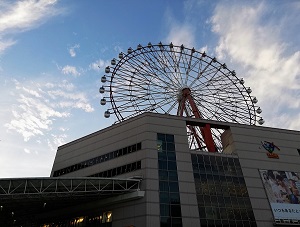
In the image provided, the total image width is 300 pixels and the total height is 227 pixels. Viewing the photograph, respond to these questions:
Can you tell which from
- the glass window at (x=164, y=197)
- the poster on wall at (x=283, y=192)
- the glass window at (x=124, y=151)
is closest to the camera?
the glass window at (x=164, y=197)

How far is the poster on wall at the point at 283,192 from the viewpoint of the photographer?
36406 mm

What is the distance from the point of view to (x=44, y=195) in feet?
105

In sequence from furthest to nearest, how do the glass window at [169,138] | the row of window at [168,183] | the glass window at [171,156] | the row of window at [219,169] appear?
the glass window at [169,138], the row of window at [219,169], the glass window at [171,156], the row of window at [168,183]

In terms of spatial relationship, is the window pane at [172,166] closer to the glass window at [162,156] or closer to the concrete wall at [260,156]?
the glass window at [162,156]

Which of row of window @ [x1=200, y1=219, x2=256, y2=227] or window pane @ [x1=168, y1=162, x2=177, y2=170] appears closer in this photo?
row of window @ [x1=200, y1=219, x2=256, y2=227]

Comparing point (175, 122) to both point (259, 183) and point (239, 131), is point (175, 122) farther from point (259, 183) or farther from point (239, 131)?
point (259, 183)


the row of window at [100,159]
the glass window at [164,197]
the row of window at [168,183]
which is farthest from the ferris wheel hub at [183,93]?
the glass window at [164,197]

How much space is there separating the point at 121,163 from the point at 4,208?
16217 millimetres

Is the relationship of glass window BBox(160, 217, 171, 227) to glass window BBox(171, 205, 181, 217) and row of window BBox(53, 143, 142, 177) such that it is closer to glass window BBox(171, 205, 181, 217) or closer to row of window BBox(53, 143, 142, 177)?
glass window BBox(171, 205, 181, 217)

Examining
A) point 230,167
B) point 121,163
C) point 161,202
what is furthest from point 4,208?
point 230,167

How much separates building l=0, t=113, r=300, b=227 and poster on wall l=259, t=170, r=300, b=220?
0.14 metres

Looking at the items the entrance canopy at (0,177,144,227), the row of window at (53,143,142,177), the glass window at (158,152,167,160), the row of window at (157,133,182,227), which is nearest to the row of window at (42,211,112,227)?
the entrance canopy at (0,177,144,227)

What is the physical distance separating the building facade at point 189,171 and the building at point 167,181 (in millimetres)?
125

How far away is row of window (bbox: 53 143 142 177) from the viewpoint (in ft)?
125
